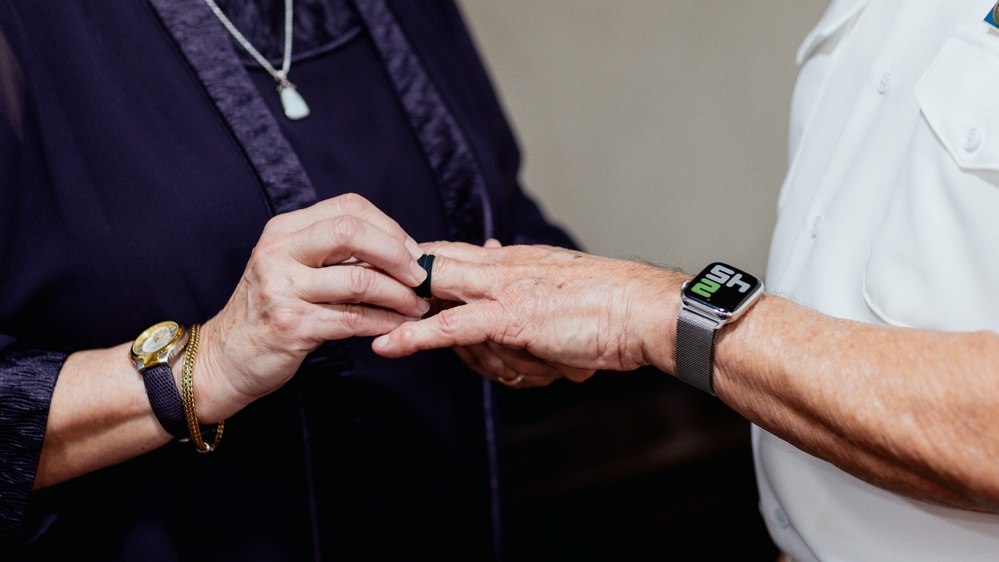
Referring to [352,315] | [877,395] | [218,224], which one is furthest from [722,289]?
[218,224]

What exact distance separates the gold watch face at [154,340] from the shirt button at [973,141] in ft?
2.83

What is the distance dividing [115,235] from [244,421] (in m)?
0.29

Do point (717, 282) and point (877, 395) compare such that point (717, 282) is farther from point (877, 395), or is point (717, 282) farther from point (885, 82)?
point (885, 82)

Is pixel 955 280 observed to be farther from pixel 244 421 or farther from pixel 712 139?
pixel 712 139

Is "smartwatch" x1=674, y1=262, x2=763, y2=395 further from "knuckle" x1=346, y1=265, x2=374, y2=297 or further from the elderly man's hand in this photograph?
"knuckle" x1=346, y1=265, x2=374, y2=297

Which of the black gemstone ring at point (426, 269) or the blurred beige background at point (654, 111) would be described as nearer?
the black gemstone ring at point (426, 269)

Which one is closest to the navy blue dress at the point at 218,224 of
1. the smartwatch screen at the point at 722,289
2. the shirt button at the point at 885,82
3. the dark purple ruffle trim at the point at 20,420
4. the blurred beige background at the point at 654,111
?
the dark purple ruffle trim at the point at 20,420

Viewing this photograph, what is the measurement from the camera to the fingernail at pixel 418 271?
2.97ft

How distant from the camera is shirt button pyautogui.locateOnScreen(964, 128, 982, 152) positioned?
2.43 ft

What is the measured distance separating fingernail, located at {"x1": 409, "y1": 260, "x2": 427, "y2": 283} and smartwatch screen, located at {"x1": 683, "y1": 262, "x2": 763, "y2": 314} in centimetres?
30

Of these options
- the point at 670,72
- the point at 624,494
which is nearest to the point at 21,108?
the point at 670,72

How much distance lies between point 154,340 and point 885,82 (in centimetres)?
92

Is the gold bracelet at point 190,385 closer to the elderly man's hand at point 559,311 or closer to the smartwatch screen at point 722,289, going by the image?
the elderly man's hand at point 559,311

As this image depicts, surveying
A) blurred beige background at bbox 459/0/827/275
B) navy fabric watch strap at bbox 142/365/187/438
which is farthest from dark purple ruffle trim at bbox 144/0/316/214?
blurred beige background at bbox 459/0/827/275
